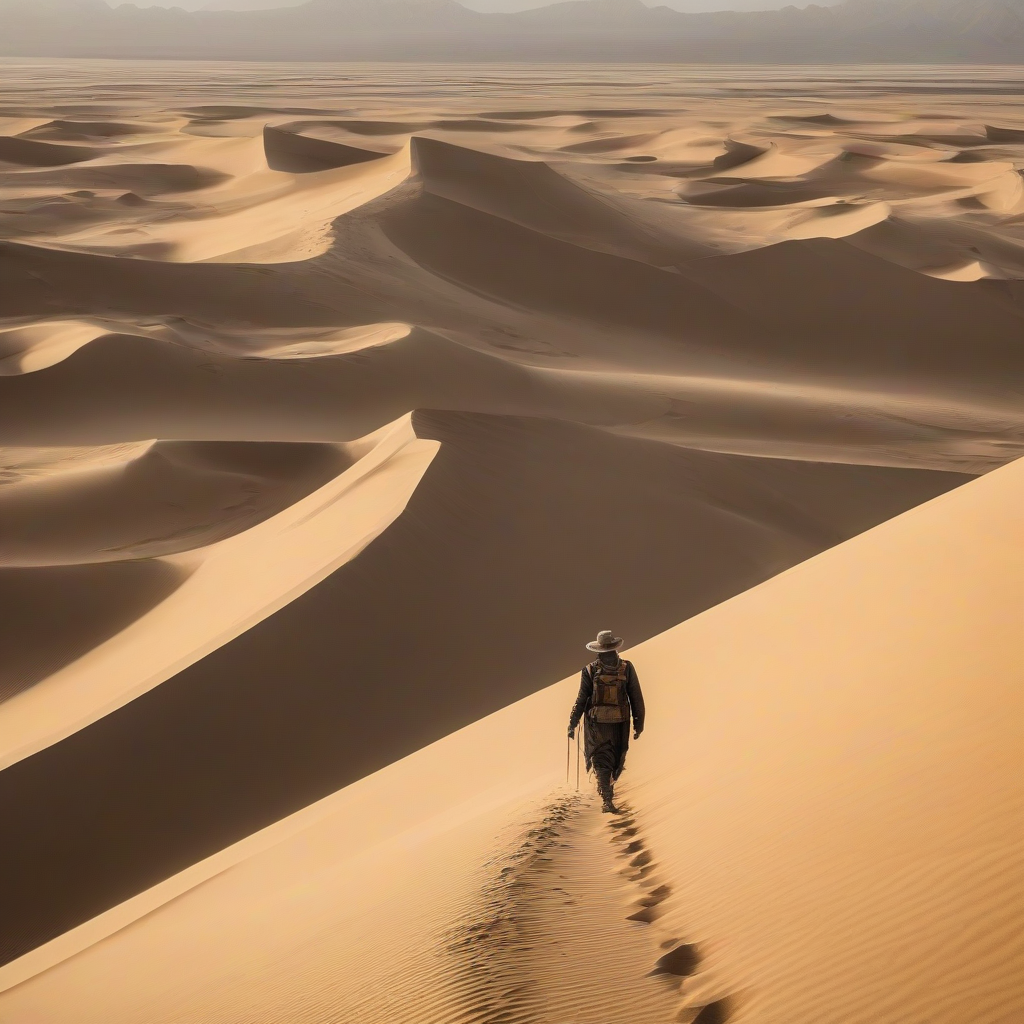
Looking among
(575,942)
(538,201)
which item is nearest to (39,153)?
(538,201)

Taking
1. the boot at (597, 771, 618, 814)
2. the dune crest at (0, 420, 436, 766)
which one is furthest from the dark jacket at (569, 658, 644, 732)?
the dune crest at (0, 420, 436, 766)

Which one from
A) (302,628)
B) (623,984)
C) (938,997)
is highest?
(938,997)

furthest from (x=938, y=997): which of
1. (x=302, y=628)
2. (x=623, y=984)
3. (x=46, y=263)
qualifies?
(x=46, y=263)

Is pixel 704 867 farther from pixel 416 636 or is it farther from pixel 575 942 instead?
pixel 416 636

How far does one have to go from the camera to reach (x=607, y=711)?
4836mm

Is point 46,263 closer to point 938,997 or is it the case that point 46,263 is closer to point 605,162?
point 938,997

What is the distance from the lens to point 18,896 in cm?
582

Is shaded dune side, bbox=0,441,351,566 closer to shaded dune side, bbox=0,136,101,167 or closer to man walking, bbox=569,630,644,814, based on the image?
man walking, bbox=569,630,644,814

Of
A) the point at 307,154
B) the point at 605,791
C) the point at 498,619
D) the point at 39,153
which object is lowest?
the point at 498,619

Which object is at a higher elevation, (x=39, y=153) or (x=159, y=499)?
(x=39, y=153)

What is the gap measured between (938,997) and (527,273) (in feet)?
62.0

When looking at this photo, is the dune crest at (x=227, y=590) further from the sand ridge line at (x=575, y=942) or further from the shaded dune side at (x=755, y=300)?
the shaded dune side at (x=755, y=300)

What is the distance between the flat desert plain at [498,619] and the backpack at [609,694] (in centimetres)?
36

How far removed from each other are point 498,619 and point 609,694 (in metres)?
3.23
